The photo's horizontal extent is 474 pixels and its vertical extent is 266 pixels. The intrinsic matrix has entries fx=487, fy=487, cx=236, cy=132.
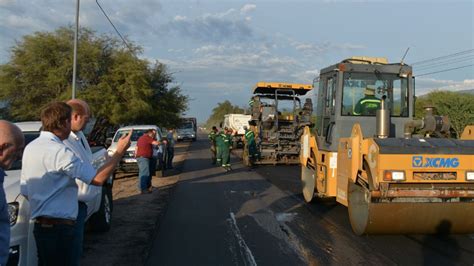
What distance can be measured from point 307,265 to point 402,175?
1.82 meters

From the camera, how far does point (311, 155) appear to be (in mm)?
10484

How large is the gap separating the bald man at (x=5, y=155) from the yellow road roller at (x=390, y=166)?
5.10 metres

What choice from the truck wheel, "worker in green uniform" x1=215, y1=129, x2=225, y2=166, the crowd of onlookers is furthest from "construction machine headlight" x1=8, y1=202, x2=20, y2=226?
"worker in green uniform" x1=215, y1=129, x2=225, y2=166

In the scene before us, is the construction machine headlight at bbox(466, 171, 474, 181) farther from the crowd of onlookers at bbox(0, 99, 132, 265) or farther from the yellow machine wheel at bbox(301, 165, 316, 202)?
the crowd of onlookers at bbox(0, 99, 132, 265)

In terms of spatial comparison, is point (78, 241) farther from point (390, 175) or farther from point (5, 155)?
point (390, 175)

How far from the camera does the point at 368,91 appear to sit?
965 centimetres

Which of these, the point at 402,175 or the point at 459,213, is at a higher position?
the point at 402,175

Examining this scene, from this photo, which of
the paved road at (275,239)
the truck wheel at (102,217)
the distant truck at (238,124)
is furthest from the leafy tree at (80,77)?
the truck wheel at (102,217)

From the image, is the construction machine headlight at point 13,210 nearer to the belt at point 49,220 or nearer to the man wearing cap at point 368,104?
the belt at point 49,220

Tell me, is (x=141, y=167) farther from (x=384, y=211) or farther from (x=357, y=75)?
(x=384, y=211)

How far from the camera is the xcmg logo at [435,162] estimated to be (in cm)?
Answer: 675

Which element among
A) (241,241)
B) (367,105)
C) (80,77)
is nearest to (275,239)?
(241,241)

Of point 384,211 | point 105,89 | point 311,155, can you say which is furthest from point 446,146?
point 105,89

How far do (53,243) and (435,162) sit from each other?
5224mm
